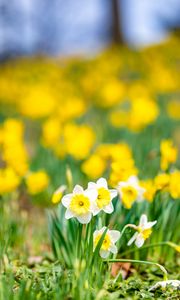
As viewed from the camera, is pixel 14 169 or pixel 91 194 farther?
pixel 14 169

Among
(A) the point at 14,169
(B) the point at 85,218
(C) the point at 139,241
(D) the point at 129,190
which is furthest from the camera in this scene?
(A) the point at 14,169

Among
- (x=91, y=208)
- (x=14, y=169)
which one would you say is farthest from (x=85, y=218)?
(x=14, y=169)

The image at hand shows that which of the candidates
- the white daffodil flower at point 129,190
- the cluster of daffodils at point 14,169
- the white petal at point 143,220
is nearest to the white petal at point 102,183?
the white petal at point 143,220

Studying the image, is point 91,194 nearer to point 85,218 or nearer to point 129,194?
point 85,218

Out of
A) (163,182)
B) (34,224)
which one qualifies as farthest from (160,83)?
(163,182)

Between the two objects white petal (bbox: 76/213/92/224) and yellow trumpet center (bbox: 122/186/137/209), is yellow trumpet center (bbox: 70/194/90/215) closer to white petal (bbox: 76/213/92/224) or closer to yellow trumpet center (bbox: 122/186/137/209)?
white petal (bbox: 76/213/92/224)

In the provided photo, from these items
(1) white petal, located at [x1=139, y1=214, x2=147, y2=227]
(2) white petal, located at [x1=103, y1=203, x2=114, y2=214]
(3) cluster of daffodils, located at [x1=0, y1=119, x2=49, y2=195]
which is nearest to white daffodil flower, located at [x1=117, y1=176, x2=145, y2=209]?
(1) white petal, located at [x1=139, y1=214, x2=147, y2=227]
